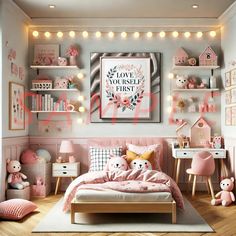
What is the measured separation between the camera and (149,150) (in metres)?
5.39

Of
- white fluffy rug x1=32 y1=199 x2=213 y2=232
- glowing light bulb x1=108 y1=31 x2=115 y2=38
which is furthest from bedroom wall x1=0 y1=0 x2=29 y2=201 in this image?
glowing light bulb x1=108 y1=31 x2=115 y2=38

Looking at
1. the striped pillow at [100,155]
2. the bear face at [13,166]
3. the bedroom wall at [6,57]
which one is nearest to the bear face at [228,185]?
the striped pillow at [100,155]

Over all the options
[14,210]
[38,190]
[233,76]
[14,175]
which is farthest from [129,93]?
[14,210]

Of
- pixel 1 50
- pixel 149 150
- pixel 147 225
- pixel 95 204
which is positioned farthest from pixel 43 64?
pixel 147 225

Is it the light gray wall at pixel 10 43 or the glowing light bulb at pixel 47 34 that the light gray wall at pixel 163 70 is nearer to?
the glowing light bulb at pixel 47 34

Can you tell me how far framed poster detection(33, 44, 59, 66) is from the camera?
5805 millimetres

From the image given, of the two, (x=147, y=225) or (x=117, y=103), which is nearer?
(x=147, y=225)

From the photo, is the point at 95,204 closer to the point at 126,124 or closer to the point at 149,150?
the point at 149,150

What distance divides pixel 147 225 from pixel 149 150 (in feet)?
5.60

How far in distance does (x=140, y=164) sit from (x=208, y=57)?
2147 millimetres

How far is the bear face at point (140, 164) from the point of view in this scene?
4918mm

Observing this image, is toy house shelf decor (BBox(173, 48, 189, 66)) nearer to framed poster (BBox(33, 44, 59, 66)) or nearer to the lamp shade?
framed poster (BBox(33, 44, 59, 66))

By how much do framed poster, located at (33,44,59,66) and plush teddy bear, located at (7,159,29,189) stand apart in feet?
5.86

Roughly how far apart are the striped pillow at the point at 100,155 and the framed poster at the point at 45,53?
1.64 metres
